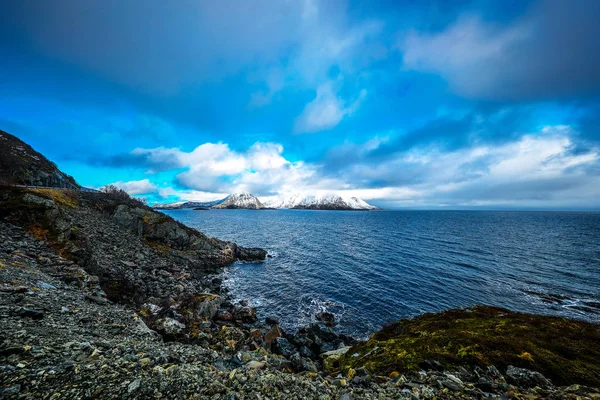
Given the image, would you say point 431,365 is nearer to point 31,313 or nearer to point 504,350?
point 504,350

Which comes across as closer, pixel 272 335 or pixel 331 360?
pixel 331 360

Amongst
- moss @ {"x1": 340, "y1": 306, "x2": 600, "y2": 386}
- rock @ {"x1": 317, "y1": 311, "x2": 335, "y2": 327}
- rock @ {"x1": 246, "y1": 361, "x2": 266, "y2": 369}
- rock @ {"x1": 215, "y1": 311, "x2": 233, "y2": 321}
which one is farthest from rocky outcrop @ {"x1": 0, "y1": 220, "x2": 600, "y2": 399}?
rock @ {"x1": 317, "y1": 311, "x2": 335, "y2": 327}

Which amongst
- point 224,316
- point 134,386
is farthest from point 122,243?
point 134,386

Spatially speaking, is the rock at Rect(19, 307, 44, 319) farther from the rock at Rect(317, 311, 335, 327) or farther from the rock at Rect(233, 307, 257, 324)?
the rock at Rect(317, 311, 335, 327)

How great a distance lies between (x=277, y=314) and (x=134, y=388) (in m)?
24.3

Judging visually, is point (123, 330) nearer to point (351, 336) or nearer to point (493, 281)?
point (351, 336)

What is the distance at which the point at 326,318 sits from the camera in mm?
27219

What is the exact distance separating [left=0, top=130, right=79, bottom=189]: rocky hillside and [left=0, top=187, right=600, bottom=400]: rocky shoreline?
128 ft

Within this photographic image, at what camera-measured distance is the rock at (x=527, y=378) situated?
9.83 metres

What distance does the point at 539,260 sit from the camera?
54719 mm

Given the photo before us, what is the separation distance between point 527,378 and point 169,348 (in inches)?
629

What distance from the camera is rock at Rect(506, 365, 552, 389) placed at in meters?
9.83

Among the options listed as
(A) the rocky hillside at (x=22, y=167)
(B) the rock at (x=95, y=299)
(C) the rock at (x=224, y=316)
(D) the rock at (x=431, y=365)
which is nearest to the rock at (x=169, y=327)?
(B) the rock at (x=95, y=299)

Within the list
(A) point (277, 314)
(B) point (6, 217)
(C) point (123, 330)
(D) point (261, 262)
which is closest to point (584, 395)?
(C) point (123, 330)
